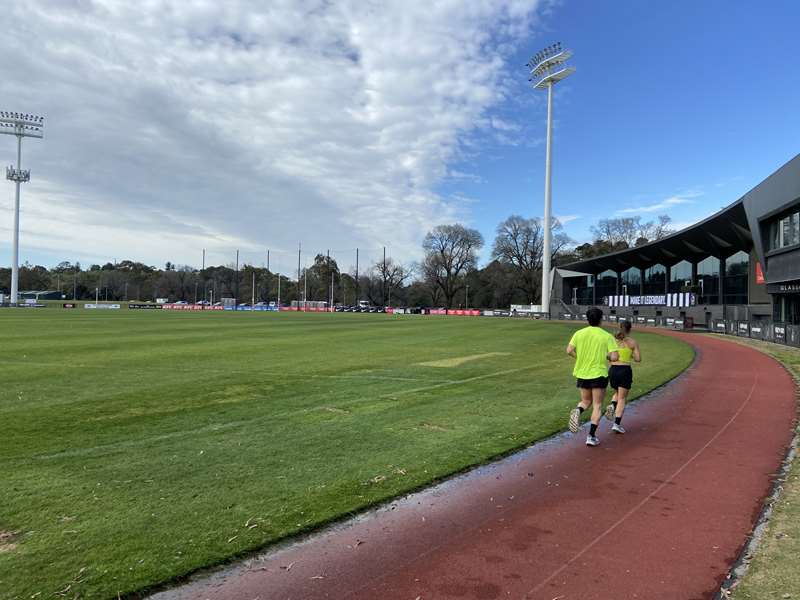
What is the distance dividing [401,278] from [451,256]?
1946 cm

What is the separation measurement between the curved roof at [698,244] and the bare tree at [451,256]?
1755 inches

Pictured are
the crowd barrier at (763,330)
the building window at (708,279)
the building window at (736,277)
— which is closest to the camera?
the crowd barrier at (763,330)

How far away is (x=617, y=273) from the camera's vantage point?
73625 millimetres

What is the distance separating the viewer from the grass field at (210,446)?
434 centimetres

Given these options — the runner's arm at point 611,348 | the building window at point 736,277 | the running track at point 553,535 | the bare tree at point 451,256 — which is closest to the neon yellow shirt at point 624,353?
the runner's arm at point 611,348

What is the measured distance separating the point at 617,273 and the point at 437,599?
7626 cm

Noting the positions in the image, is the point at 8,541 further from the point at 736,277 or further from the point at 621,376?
the point at 736,277

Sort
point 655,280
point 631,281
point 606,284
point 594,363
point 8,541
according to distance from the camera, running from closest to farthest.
Result: point 8,541, point 594,363, point 655,280, point 631,281, point 606,284

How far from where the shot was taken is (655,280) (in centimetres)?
6494

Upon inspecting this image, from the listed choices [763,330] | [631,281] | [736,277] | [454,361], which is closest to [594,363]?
[454,361]

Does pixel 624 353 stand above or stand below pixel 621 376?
above

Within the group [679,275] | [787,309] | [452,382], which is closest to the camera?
[452,382]

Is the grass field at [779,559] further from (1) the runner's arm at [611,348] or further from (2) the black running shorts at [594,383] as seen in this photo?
(1) the runner's arm at [611,348]

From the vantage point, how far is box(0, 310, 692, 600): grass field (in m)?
4.34
